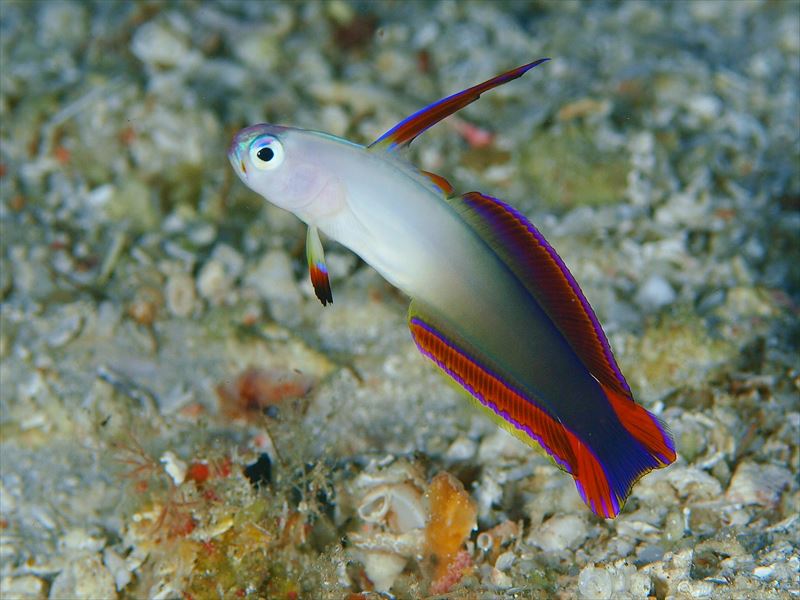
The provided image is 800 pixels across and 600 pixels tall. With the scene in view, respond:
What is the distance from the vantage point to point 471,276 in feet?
6.32

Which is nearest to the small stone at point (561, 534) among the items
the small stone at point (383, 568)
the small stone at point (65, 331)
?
the small stone at point (383, 568)

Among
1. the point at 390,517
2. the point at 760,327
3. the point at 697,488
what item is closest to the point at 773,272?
the point at 760,327

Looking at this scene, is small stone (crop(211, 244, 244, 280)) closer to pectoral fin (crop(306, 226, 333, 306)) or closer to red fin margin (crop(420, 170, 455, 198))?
pectoral fin (crop(306, 226, 333, 306))

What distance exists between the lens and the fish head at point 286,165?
1.90 m

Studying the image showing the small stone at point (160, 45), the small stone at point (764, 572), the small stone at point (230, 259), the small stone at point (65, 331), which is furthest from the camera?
the small stone at point (160, 45)

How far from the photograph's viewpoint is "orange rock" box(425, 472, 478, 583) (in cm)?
248

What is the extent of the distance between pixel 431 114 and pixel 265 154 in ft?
1.56

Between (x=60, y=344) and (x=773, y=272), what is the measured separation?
12.6ft

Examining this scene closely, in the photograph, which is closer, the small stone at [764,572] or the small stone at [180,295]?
the small stone at [764,572]

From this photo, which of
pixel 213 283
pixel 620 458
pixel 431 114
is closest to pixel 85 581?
pixel 213 283

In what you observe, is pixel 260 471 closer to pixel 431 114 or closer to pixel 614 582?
pixel 614 582

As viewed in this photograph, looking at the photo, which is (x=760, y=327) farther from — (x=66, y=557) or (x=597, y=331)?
(x=66, y=557)

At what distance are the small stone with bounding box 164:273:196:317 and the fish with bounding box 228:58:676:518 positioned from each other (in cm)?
193

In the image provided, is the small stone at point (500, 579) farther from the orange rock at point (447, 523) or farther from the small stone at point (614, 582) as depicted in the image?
the small stone at point (614, 582)
